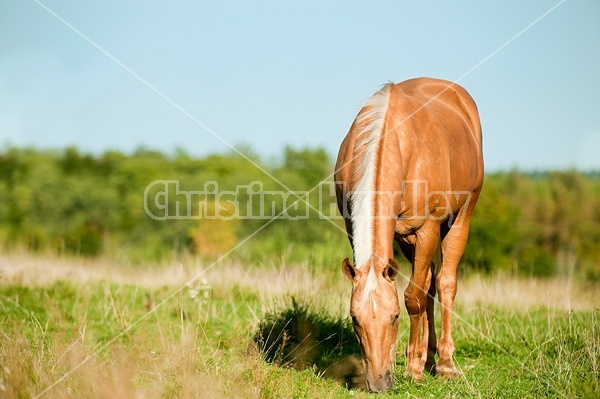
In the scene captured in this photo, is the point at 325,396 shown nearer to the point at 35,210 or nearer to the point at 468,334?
the point at 468,334

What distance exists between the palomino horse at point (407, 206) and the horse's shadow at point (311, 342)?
2.23ft

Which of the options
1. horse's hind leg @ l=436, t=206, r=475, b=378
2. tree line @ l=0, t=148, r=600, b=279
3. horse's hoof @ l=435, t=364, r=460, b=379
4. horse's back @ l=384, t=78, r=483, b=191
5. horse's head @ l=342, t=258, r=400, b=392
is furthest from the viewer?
tree line @ l=0, t=148, r=600, b=279

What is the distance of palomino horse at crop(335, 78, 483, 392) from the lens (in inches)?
165

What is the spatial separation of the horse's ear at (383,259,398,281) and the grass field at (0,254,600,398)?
3.29ft

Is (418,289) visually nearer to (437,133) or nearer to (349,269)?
(349,269)

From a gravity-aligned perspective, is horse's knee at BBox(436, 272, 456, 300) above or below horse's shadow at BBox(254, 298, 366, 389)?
above

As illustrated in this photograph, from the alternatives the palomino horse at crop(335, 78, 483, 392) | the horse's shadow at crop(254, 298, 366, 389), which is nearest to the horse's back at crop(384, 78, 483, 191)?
the palomino horse at crop(335, 78, 483, 392)

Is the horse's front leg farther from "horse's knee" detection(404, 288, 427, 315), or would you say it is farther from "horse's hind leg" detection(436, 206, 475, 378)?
"horse's hind leg" detection(436, 206, 475, 378)

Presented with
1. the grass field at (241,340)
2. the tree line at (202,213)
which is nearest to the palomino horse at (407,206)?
the grass field at (241,340)

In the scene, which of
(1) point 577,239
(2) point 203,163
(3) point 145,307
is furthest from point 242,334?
(2) point 203,163

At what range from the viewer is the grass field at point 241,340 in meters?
4.38

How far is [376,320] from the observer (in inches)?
162

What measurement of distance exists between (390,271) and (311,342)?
220cm

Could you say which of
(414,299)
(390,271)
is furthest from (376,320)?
(414,299)
